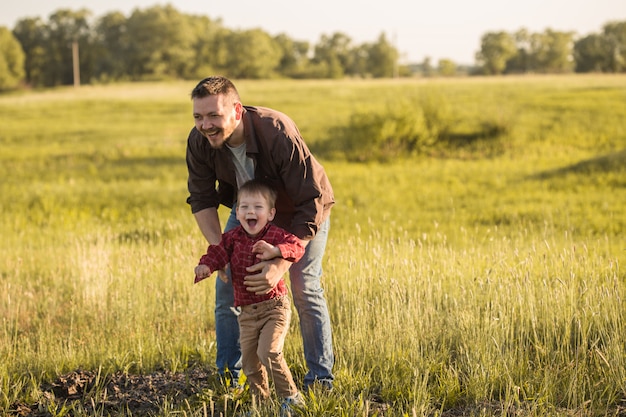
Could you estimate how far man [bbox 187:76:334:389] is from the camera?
434 centimetres

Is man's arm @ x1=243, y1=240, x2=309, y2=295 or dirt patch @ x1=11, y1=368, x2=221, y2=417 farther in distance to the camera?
dirt patch @ x1=11, y1=368, x2=221, y2=417

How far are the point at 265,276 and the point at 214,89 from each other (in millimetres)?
1145

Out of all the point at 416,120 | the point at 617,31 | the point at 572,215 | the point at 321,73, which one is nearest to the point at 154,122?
the point at 416,120

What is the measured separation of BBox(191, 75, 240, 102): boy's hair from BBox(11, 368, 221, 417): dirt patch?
1.92 meters

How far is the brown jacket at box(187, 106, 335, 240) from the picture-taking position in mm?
4453

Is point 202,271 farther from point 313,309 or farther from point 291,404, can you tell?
point 291,404

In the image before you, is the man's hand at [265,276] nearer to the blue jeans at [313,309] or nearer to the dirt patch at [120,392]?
the blue jeans at [313,309]

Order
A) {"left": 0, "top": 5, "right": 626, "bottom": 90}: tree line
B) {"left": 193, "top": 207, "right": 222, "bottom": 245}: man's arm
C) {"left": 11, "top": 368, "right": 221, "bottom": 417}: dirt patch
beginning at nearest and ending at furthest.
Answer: {"left": 11, "top": 368, "right": 221, "bottom": 417}: dirt patch → {"left": 193, "top": 207, "right": 222, "bottom": 245}: man's arm → {"left": 0, "top": 5, "right": 626, "bottom": 90}: tree line

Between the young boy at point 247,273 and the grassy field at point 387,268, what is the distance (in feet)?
0.78

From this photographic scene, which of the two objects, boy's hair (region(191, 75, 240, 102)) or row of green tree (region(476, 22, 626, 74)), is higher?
row of green tree (region(476, 22, 626, 74))

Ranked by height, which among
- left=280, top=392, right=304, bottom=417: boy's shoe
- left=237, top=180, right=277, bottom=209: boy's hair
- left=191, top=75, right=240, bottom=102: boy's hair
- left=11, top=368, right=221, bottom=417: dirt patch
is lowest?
left=11, top=368, right=221, bottom=417: dirt patch

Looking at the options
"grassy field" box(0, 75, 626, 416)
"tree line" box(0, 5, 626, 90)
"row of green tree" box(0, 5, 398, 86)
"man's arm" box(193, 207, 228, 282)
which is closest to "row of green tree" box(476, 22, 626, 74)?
"tree line" box(0, 5, 626, 90)

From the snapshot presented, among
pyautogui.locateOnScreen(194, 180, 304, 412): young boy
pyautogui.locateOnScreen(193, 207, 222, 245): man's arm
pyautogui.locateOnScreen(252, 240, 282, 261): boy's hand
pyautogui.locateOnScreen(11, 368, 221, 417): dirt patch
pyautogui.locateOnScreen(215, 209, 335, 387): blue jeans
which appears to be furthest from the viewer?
pyautogui.locateOnScreen(193, 207, 222, 245): man's arm

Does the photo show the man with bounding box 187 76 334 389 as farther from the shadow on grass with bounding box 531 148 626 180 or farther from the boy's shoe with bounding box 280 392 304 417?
the shadow on grass with bounding box 531 148 626 180
